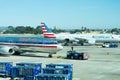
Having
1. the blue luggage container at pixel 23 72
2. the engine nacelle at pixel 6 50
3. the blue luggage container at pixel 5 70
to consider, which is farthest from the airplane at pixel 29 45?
the blue luggage container at pixel 23 72

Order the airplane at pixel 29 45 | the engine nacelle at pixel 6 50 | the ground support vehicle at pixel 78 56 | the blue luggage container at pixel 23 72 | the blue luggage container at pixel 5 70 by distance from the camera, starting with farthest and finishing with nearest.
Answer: the engine nacelle at pixel 6 50 → the airplane at pixel 29 45 → the ground support vehicle at pixel 78 56 → the blue luggage container at pixel 5 70 → the blue luggage container at pixel 23 72

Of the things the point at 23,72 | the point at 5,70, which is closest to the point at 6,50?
the point at 5,70

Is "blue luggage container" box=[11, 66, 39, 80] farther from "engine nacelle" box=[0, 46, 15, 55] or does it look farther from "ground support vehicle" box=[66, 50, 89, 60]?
"engine nacelle" box=[0, 46, 15, 55]

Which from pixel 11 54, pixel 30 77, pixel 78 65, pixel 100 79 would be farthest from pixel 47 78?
pixel 11 54

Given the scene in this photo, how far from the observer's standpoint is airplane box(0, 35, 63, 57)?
57875 millimetres

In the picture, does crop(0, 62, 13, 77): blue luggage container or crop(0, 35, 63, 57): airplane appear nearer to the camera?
crop(0, 62, 13, 77): blue luggage container

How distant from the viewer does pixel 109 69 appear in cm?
4400

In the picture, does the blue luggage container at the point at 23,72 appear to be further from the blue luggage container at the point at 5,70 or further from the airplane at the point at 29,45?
the airplane at the point at 29,45

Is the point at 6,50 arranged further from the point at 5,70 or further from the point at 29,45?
the point at 5,70

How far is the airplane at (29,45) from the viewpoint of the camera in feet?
190

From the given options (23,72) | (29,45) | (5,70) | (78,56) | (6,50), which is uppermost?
(29,45)

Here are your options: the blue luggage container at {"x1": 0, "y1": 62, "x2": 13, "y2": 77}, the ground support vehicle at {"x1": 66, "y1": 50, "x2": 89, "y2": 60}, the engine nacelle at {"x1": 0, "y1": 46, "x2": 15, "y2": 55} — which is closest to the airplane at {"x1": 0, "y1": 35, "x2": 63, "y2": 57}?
the engine nacelle at {"x1": 0, "y1": 46, "x2": 15, "y2": 55}

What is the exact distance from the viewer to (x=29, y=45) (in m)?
60.0

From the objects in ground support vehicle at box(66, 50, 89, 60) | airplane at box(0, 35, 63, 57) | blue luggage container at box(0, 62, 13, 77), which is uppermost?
airplane at box(0, 35, 63, 57)
